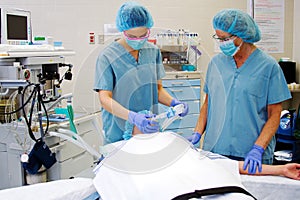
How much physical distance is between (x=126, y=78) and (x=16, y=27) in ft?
4.74

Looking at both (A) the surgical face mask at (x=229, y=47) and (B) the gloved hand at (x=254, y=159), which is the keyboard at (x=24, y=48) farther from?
(B) the gloved hand at (x=254, y=159)

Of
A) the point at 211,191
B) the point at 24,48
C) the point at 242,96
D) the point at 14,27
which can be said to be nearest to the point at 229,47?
the point at 242,96

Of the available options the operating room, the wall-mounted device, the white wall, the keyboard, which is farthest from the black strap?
the white wall

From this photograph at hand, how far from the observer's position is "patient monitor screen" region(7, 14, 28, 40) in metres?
2.40

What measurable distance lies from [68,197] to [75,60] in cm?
286

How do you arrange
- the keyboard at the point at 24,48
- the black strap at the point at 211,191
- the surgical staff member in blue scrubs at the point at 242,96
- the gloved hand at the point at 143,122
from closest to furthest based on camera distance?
→ 1. the black strap at the point at 211,191
2. the gloved hand at the point at 143,122
3. the surgical staff member in blue scrubs at the point at 242,96
4. the keyboard at the point at 24,48

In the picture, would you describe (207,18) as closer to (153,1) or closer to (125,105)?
(153,1)

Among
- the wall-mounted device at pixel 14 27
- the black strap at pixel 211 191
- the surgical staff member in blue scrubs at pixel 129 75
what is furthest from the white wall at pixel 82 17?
the black strap at pixel 211 191

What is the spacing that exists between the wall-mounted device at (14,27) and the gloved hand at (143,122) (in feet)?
4.79

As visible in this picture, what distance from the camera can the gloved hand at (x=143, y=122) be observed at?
4.22ft

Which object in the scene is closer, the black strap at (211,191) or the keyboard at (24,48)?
the black strap at (211,191)

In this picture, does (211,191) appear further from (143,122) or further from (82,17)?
(82,17)

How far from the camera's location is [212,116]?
1.67m

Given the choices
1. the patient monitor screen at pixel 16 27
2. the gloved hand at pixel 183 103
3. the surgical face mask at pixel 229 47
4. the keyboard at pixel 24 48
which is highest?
the patient monitor screen at pixel 16 27
